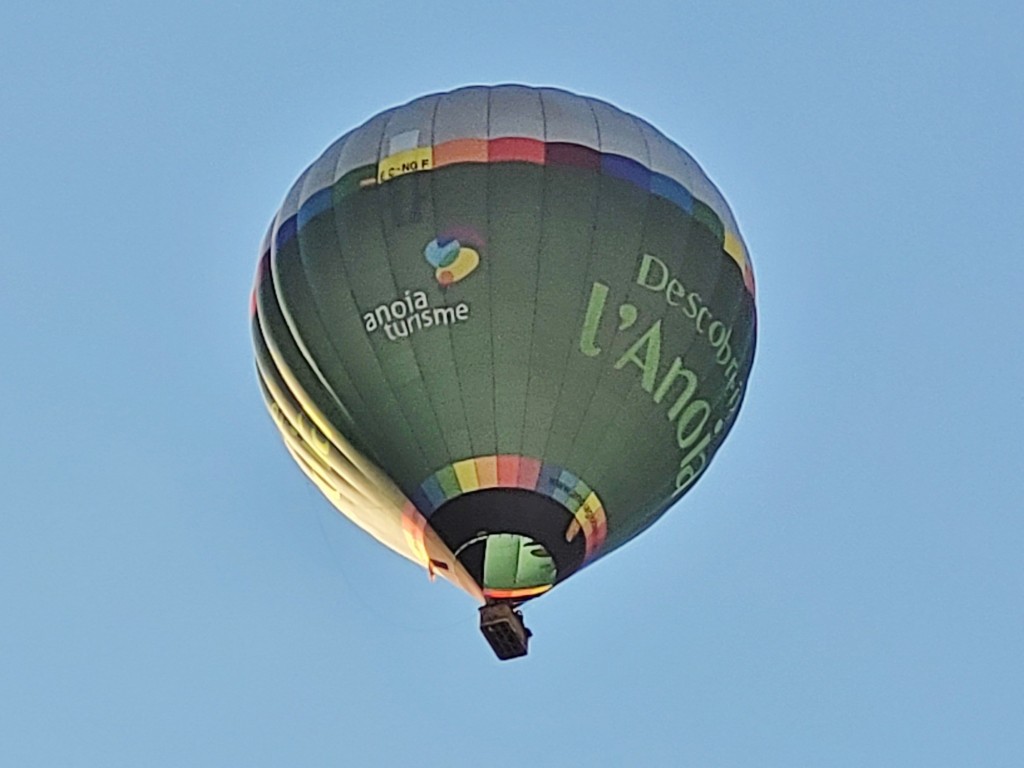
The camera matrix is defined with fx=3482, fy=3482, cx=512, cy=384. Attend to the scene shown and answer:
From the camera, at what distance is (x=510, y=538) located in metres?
23.5

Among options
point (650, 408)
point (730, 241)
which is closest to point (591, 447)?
point (650, 408)

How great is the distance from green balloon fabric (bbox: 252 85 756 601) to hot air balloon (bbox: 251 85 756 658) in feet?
0.05

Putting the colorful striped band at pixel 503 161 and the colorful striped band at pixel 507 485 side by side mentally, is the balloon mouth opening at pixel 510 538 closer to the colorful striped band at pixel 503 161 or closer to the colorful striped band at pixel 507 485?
the colorful striped band at pixel 507 485

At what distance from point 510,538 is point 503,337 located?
4.45ft

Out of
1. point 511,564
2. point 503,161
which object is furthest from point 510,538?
point 503,161

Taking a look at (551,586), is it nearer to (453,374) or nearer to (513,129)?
(453,374)

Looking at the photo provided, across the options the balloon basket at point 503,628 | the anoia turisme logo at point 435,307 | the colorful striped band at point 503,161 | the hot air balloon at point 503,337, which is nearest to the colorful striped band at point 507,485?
the hot air balloon at point 503,337

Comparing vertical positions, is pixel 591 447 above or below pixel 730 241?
below

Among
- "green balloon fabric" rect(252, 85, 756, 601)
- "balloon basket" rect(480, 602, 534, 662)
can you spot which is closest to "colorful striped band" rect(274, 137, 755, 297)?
"green balloon fabric" rect(252, 85, 756, 601)

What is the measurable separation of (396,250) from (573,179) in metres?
1.33

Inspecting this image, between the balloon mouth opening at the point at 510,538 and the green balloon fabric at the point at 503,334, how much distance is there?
13mm

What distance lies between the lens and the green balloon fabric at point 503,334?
2339 cm

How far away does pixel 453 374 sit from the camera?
23359mm

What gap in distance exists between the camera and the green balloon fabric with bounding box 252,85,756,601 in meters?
23.4
